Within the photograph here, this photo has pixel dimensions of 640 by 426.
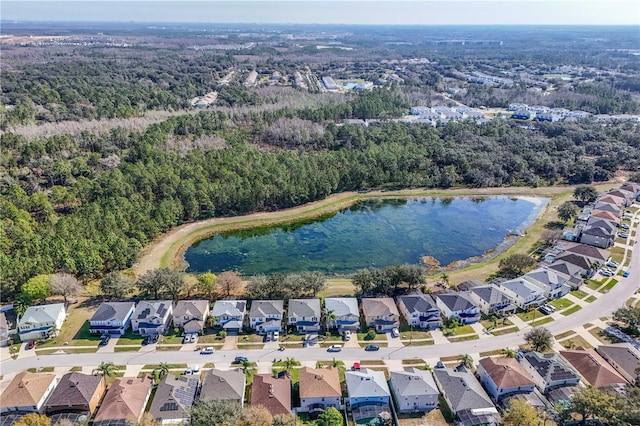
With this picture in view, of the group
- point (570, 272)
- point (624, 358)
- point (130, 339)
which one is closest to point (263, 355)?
point (130, 339)

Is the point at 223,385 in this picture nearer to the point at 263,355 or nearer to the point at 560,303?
the point at 263,355

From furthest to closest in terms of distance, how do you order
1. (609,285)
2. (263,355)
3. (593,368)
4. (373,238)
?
(373,238)
(609,285)
(263,355)
(593,368)

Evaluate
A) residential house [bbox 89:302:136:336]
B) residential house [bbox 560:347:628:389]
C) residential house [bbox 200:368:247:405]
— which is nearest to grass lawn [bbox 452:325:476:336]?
residential house [bbox 560:347:628:389]

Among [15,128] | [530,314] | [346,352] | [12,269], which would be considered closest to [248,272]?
[346,352]

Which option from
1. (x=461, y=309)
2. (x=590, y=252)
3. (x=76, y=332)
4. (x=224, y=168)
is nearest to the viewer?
(x=76, y=332)

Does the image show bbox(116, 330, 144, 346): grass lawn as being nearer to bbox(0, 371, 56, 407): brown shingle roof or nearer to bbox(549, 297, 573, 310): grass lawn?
bbox(0, 371, 56, 407): brown shingle roof

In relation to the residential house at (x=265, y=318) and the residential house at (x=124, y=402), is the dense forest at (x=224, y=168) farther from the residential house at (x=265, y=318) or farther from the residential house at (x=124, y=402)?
the residential house at (x=124, y=402)
